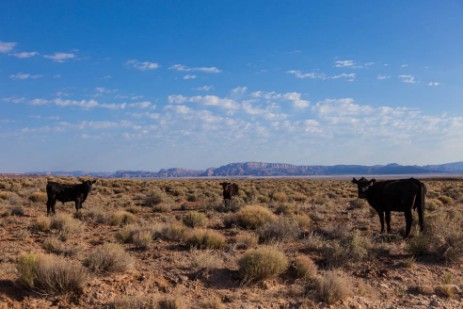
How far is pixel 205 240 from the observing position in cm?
1049

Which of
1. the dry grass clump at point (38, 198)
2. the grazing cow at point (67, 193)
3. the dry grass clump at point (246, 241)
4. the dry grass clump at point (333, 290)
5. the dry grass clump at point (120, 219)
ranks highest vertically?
the grazing cow at point (67, 193)

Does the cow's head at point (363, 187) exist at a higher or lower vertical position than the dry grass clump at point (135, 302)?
higher

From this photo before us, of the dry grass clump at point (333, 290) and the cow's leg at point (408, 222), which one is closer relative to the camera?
the dry grass clump at point (333, 290)

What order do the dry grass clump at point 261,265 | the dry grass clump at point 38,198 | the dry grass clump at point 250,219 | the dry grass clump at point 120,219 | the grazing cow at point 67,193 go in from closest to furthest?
the dry grass clump at point 261,265, the dry grass clump at point 250,219, the dry grass clump at point 120,219, the grazing cow at point 67,193, the dry grass clump at point 38,198

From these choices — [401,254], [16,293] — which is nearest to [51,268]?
[16,293]

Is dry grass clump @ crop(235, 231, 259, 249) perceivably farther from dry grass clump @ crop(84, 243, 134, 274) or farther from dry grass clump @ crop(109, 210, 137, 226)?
dry grass clump @ crop(109, 210, 137, 226)

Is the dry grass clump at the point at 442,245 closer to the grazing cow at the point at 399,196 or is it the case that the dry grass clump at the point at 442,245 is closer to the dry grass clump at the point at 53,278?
the grazing cow at the point at 399,196

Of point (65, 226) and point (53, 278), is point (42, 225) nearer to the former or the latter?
point (65, 226)

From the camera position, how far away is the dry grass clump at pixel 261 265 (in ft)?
25.5

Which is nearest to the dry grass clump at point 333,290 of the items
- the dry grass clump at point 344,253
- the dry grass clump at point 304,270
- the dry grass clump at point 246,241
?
the dry grass clump at point 304,270

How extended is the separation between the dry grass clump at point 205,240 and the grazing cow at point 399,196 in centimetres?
547

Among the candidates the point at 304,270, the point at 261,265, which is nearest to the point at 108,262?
the point at 261,265

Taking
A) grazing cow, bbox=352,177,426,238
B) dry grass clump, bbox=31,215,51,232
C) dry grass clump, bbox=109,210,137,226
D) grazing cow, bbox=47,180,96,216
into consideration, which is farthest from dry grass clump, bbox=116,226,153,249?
grazing cow, bbox=352,177,426,238

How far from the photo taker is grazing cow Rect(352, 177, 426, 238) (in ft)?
38.7
